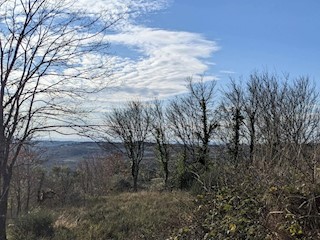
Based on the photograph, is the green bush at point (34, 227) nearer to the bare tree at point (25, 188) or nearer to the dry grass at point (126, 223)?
the dry grass at point (126, 223)

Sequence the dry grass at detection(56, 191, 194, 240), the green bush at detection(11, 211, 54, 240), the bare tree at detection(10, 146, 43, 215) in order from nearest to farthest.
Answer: the dry grass at detection(56, 191, 194, 240) < the green bush at detection(11, 211, 54, 240) < the bare tree at detection(10, 146, 43, 215)

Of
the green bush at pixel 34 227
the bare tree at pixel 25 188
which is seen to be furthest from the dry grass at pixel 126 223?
the bare tree at pixel 25 188

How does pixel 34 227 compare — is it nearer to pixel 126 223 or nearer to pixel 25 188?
pixel 126 223

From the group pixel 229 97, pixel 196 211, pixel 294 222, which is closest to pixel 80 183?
pixel 229 97

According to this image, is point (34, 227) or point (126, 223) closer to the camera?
point (126, 223)

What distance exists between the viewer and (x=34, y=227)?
13.2 metres

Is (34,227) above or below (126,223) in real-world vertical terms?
below

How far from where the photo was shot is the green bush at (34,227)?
12695 millimetres

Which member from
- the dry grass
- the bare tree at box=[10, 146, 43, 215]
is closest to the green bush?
the dry grass

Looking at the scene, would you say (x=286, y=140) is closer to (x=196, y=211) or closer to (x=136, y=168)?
(x=196, y=211)

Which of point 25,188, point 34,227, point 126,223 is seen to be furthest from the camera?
point 25,188

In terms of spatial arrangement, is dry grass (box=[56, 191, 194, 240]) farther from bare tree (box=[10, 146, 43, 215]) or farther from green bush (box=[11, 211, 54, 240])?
bare tree (box=[10, 146, 43, 215])

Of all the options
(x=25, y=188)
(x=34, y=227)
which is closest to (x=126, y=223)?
(x=34, y=227)

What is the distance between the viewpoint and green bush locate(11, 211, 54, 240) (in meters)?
12.7
